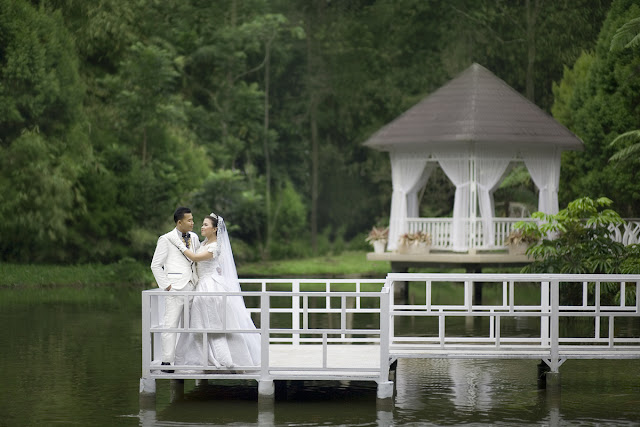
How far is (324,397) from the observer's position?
539 inches

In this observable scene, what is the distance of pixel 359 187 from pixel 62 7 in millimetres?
13925

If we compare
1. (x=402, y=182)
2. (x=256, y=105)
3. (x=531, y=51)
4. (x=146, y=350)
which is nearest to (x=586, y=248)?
(x=402, y=182)

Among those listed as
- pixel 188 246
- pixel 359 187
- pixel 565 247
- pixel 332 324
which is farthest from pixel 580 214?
pixel 359 187

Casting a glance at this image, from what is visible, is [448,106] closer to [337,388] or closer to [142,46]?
[142,46]

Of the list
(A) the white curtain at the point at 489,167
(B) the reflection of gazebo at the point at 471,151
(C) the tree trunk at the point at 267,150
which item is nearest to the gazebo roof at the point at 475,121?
(B) the reflection of gazebo at the point at 471,151

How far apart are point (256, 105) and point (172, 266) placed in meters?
29.9

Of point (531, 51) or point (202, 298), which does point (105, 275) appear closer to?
point (531, 51)

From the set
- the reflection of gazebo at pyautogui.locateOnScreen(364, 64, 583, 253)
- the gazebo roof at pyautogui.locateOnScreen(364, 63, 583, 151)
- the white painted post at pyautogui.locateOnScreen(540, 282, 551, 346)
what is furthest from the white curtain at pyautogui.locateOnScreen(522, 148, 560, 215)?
the white painted post at pyautogui.locateOnScreen(540, 282, 551, 346)

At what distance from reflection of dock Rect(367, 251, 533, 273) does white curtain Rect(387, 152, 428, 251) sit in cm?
65

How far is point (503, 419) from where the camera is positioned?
12.2 meters

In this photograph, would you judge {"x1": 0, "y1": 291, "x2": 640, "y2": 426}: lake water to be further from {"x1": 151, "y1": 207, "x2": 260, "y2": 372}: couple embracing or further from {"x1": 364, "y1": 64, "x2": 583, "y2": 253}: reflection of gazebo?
{"x1": 364, "y1": 64, "x2": 583, "y2": 253}: reflection of gazebo

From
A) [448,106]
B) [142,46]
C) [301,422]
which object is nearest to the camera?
[301,422]

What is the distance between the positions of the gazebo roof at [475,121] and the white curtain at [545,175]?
362 millimetres

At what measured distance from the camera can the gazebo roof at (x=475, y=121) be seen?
2792 centimetres
